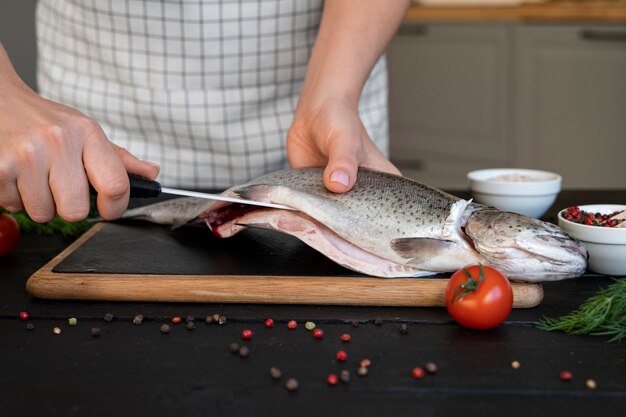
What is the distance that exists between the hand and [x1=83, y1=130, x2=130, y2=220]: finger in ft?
1.03

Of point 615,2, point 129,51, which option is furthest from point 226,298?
point 615,2

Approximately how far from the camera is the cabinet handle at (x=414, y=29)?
403 centimetres

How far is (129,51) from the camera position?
196 centimetres

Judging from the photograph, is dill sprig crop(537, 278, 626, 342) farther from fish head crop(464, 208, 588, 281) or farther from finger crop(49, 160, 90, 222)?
finger crop(49, 160, 90, 222)

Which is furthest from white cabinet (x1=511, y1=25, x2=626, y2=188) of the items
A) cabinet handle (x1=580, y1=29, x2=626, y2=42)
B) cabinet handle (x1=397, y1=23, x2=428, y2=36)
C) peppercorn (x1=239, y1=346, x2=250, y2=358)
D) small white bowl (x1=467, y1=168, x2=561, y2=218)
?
peppercorn (x1=239, y1=346, x2=250, y2=358)

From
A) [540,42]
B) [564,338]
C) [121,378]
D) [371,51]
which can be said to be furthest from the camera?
[540,42]

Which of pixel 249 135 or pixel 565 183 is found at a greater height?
pixel 249 135

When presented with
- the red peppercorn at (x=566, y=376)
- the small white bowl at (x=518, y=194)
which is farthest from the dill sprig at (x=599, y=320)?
the small white bowl at (x=518, y=194)

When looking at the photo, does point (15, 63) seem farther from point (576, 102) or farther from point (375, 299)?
point (375, 299)

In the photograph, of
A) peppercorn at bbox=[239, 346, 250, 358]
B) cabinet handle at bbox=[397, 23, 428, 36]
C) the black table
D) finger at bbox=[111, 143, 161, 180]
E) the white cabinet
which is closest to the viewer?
the black table

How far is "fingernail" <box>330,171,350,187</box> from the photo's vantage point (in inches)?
53.3

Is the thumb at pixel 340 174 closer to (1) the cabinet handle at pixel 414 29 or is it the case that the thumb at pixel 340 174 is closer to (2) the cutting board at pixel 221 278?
(2) the cutting board at pixel 221 278

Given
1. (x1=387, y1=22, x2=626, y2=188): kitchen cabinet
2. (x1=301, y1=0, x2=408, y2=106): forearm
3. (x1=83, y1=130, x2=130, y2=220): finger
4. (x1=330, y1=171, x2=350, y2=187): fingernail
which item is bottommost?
(x1=387, y1=22, x2=626, y2=188): kitchen cabinet

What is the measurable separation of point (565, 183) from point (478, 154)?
0.48 metres
